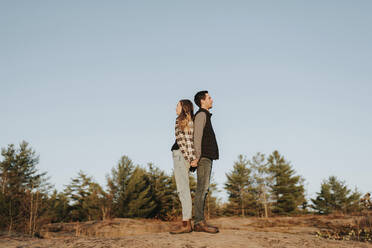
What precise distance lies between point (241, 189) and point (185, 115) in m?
35.3

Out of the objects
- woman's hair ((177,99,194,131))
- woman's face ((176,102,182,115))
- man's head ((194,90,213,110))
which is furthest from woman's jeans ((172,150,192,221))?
man's head ((194,90,213,110))

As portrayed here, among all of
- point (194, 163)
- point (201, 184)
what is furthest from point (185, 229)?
point (194, 163)

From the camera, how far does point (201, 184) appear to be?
12.8 feet

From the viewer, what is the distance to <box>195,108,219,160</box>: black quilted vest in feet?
12.8

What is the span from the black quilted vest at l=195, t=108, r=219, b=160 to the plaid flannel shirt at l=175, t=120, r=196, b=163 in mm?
161

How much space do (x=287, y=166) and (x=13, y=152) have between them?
3718 cm

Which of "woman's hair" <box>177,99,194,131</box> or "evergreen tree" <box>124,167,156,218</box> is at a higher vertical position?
"woman's hair" <box>177,99,194,131</box>

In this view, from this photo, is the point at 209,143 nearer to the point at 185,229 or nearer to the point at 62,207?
the point at 185,229

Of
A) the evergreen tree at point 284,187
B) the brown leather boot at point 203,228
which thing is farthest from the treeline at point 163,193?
the brown leather boot at point 203,228

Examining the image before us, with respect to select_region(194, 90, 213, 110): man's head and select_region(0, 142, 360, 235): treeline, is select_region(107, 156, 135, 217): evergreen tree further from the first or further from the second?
select_region(194, 90, 213, 110): man's head

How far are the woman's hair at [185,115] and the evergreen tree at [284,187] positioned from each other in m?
34.5

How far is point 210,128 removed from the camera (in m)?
4.02

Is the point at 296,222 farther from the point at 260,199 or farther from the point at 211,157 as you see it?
the point at 260,199

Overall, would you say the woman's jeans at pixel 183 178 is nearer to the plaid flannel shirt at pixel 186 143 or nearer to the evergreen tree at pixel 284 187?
the plaid flannel shirt at pixel 186 143
